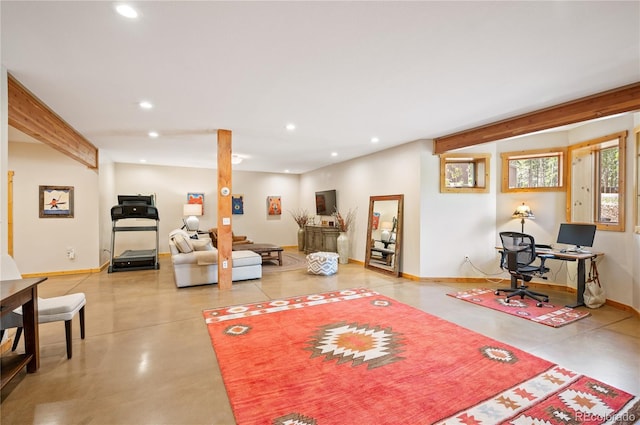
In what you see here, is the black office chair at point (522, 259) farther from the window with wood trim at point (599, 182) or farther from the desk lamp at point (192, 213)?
the desk lamp at point (192, 213)

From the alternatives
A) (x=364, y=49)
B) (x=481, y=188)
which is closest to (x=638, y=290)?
(x=481, y=188)

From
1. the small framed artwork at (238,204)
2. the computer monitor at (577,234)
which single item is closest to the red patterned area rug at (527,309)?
the computer monitor at (577,234)

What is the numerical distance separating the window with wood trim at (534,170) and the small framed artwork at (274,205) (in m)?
6.84

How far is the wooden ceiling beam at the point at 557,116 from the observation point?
3.23 metres

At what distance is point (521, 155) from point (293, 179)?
22.9 feet

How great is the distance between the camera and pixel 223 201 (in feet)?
16.5

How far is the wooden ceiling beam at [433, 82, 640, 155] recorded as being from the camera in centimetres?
323

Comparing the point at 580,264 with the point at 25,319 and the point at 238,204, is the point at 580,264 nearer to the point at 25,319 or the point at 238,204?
the point at 25,319

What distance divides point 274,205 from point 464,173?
631 cm

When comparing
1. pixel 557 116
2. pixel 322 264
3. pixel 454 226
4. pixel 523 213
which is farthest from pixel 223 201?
pixel 523 213

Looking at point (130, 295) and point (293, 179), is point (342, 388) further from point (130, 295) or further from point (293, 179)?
point (293, 179)

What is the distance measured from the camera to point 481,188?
5594 millimetres

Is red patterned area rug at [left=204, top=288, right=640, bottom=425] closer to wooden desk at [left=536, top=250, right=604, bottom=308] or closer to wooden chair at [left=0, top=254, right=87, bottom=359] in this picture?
wooden chair at [left=0, top=254, right=87, bottom=359]

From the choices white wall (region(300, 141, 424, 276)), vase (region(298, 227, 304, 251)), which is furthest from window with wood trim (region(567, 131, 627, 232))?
vase (region(298, 227, 304, 251))
